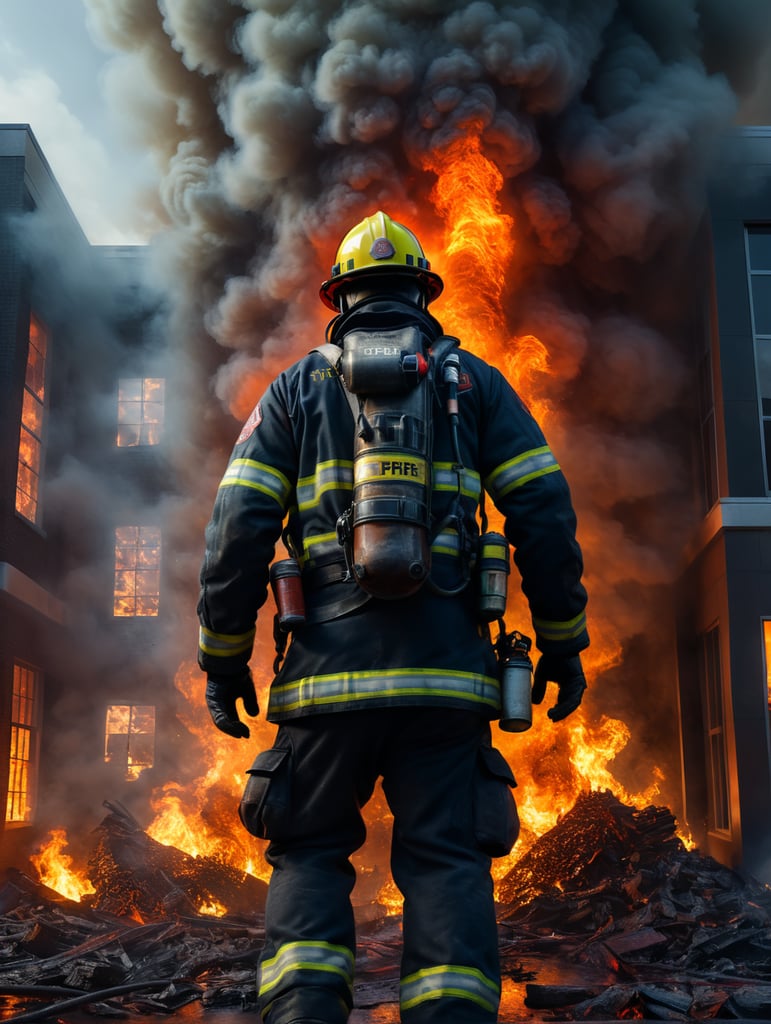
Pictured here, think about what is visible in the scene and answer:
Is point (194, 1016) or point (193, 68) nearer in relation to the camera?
point (194, 1016)

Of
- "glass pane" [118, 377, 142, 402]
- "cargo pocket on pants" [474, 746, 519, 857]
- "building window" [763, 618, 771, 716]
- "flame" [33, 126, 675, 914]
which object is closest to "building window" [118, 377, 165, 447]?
"glass pane" [118, 377, 142, 402]

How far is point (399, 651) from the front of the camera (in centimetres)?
301

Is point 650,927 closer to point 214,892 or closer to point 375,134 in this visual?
point 214,892

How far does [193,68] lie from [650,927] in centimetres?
1124

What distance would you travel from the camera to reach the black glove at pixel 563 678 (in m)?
3.40

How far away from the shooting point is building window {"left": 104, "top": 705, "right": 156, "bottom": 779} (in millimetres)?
13016

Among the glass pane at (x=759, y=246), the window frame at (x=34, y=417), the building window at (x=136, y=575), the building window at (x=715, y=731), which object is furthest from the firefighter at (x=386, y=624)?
the building window at (x=136, y=575)

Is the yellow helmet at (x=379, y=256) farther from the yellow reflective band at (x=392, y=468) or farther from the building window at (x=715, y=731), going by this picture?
the building window at (x=715, y=731)

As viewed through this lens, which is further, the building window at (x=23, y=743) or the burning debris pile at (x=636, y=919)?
the building window at (x=23, y=743)

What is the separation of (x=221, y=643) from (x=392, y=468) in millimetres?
772

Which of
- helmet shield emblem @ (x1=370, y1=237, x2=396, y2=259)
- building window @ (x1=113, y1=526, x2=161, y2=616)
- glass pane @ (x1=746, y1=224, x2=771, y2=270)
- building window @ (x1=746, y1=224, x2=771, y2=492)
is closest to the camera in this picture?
helmet shield emblem @ (x1=370, y1=237, x2=396, y2=259)

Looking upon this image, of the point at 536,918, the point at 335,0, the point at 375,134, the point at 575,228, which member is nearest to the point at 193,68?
the point at 335,0

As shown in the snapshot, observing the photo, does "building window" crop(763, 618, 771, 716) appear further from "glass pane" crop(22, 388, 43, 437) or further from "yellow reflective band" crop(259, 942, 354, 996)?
"glass pane" crop(22, 388, 43, 437)

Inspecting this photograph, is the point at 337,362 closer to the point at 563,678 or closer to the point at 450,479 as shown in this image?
the point at 450,479
